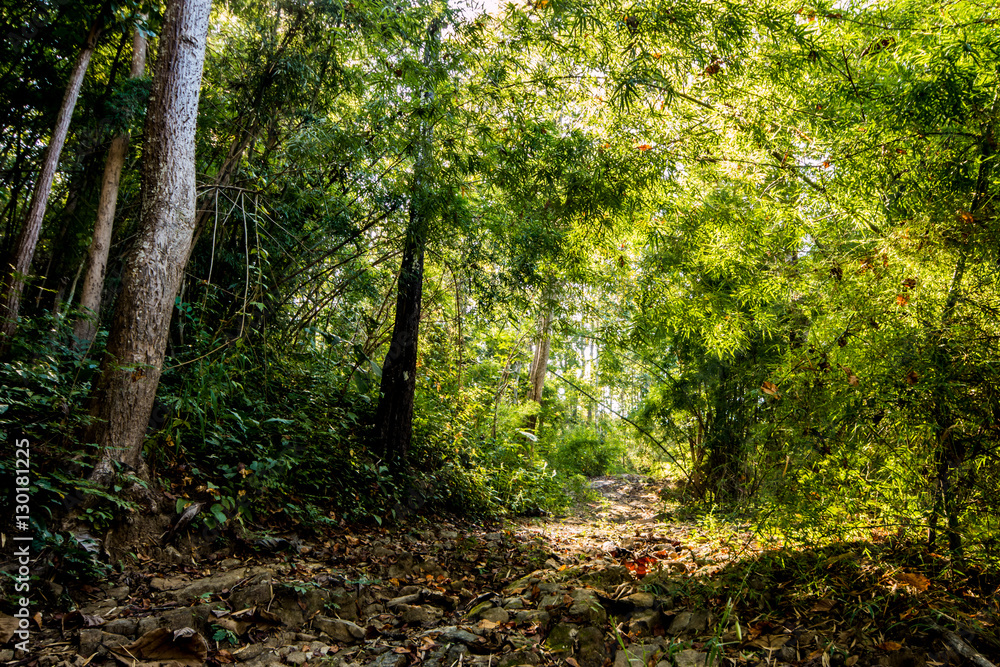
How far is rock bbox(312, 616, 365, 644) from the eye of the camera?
2.38 metres

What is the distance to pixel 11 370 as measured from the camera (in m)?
2.73

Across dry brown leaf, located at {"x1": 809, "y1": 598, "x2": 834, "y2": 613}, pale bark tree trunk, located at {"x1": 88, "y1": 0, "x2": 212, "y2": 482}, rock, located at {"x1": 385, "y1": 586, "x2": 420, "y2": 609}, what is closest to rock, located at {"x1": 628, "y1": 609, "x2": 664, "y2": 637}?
dry brown leaf, located at {"x1": 809, "y1": 598, "x2": 834, "y2": 613}

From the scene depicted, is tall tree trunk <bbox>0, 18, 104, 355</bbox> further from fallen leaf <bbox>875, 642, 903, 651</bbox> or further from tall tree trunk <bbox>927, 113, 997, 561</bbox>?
tall tree trunk <bbox>927, 113, 997, 561</bbox>

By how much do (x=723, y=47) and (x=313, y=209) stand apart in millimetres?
3514

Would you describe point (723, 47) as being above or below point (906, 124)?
above

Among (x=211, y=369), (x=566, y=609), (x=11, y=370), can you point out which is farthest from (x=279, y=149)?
(x=566, y=609)

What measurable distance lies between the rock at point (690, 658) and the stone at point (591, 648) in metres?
0.31

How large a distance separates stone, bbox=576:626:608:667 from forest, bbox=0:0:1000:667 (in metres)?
0.04

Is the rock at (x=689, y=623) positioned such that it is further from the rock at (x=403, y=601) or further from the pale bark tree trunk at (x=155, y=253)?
the pale bark tree trunk at (x=155, y=253)

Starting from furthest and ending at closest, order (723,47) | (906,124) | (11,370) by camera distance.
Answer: (723,47) < (11,370) < (906,124)

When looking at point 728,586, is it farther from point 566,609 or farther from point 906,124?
point 906,124

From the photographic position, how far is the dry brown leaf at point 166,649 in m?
1.93

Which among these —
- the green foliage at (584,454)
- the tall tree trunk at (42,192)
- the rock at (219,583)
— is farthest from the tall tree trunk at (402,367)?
the green foliage at (584,454)

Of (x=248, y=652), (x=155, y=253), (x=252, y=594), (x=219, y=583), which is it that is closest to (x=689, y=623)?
(x=248, y=652)
